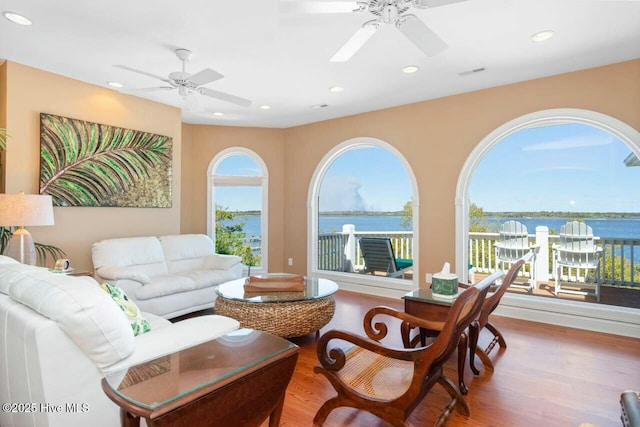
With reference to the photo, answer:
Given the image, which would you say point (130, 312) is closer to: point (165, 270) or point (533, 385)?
point (165, 270)

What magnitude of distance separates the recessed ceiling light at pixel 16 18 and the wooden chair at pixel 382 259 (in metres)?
4.61

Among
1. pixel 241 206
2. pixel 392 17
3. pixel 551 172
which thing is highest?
pixel 392 17

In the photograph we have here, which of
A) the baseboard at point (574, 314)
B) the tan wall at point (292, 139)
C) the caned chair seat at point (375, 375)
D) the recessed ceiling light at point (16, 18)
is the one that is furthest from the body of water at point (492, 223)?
the recessed ceiling light at point (16, 18)

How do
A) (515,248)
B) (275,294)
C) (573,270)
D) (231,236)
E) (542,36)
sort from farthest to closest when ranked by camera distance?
(231,236)
(515,248)
(573,270)
(275,294)
(542,36)

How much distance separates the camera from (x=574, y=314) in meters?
3.73

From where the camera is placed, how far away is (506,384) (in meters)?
2.50

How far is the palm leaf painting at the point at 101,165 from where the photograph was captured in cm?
376

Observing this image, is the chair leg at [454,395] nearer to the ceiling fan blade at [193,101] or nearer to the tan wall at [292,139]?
the tan wall at [292,139]

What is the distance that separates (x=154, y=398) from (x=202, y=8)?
265cm

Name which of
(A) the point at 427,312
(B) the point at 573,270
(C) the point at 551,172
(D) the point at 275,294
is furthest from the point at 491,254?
(D) the point at 275,294

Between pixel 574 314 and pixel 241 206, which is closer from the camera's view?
pixel 574 314

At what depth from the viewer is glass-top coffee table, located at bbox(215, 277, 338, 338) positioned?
292cm

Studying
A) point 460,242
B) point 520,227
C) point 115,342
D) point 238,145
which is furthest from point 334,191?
point 115,342

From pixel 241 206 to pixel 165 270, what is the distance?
219 centimetres
